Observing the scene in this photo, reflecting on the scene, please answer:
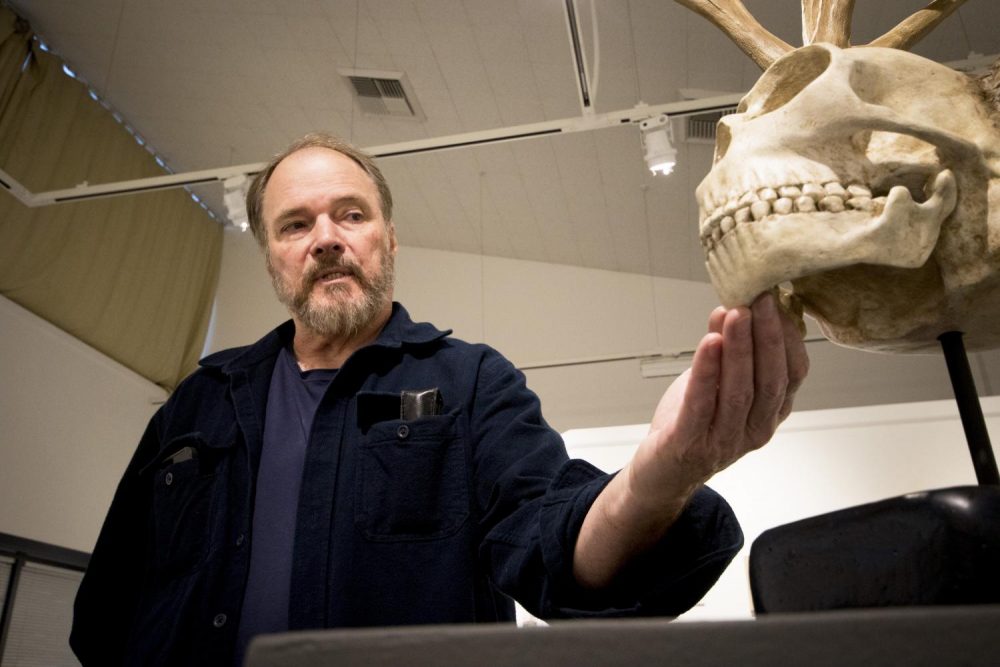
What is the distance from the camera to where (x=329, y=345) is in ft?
4.47

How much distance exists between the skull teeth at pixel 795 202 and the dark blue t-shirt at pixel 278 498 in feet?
2.29

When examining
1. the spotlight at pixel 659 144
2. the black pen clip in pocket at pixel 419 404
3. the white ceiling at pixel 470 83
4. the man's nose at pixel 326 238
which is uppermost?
the white ceiling at pixel 470 83

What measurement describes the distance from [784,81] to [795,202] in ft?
0.87

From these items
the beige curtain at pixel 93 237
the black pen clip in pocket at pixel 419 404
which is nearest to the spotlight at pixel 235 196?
the beige curtain at pixel 93 237

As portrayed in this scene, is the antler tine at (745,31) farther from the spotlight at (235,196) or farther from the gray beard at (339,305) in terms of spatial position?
the spotlight at (235,196)

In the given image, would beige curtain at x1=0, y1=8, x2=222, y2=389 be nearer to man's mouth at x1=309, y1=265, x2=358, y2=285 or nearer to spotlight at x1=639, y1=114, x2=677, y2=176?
spotlight at x1=639, y1=114, x2=677, y2=176

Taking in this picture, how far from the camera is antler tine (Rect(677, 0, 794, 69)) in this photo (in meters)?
1.17

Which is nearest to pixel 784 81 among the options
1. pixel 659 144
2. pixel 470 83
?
pixel 659 144

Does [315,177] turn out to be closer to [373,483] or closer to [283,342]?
[283,342]

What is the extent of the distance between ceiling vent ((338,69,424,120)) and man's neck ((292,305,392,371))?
421cm

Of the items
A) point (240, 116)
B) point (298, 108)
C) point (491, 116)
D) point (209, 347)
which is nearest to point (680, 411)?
point (491, 116)

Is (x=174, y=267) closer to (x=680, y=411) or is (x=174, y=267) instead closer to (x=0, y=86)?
(x=0, y=86)

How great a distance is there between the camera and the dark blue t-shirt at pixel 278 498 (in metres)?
1.02

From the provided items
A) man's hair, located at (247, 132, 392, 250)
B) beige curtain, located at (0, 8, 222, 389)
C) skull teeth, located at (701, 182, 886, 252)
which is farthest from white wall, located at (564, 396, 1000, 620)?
beige curtain, located at (0, 8, 222, 389)
